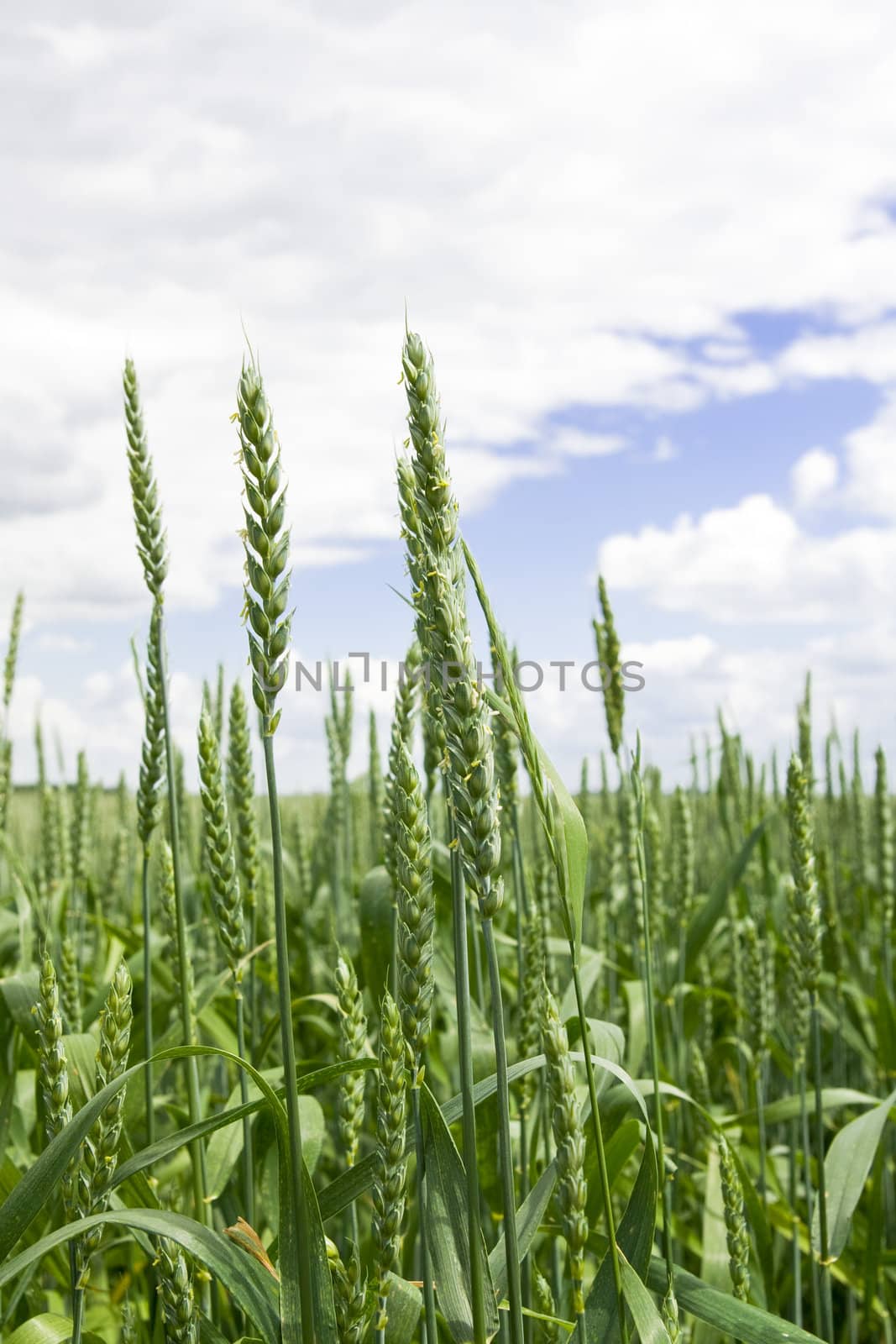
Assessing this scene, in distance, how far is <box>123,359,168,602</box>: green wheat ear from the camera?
5.57 feet

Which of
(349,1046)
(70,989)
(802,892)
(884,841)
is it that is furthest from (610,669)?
(884,841)

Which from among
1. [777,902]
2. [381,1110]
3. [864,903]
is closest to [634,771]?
[381,1110]

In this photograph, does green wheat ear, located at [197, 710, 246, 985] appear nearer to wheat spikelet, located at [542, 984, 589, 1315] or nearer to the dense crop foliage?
the dense crop foliage

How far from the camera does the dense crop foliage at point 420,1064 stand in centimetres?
100

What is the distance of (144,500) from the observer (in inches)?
66.7

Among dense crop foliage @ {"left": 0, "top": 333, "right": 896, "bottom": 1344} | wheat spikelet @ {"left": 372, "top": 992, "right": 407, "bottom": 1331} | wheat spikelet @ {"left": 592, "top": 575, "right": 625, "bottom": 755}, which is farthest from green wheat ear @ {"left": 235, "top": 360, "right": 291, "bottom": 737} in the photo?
wheat spikelet @ {"left": 592, "top": 575, "right": 625, "bottom": 755}

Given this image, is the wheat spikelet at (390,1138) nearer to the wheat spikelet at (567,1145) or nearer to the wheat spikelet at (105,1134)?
the wheat spikelet at (567,1145)

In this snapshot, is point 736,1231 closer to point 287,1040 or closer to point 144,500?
point 287,1040

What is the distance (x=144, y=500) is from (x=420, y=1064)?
0.98 m

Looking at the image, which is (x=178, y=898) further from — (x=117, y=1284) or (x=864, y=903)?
(x=864, y=903)

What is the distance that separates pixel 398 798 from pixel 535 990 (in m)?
0.86

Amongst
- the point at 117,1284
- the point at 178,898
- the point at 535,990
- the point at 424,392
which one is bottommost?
the point at 117,1284

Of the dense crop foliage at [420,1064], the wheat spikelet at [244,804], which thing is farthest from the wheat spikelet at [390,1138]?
the wheat spikelet at [244,804]

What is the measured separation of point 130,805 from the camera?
18.8 ft
